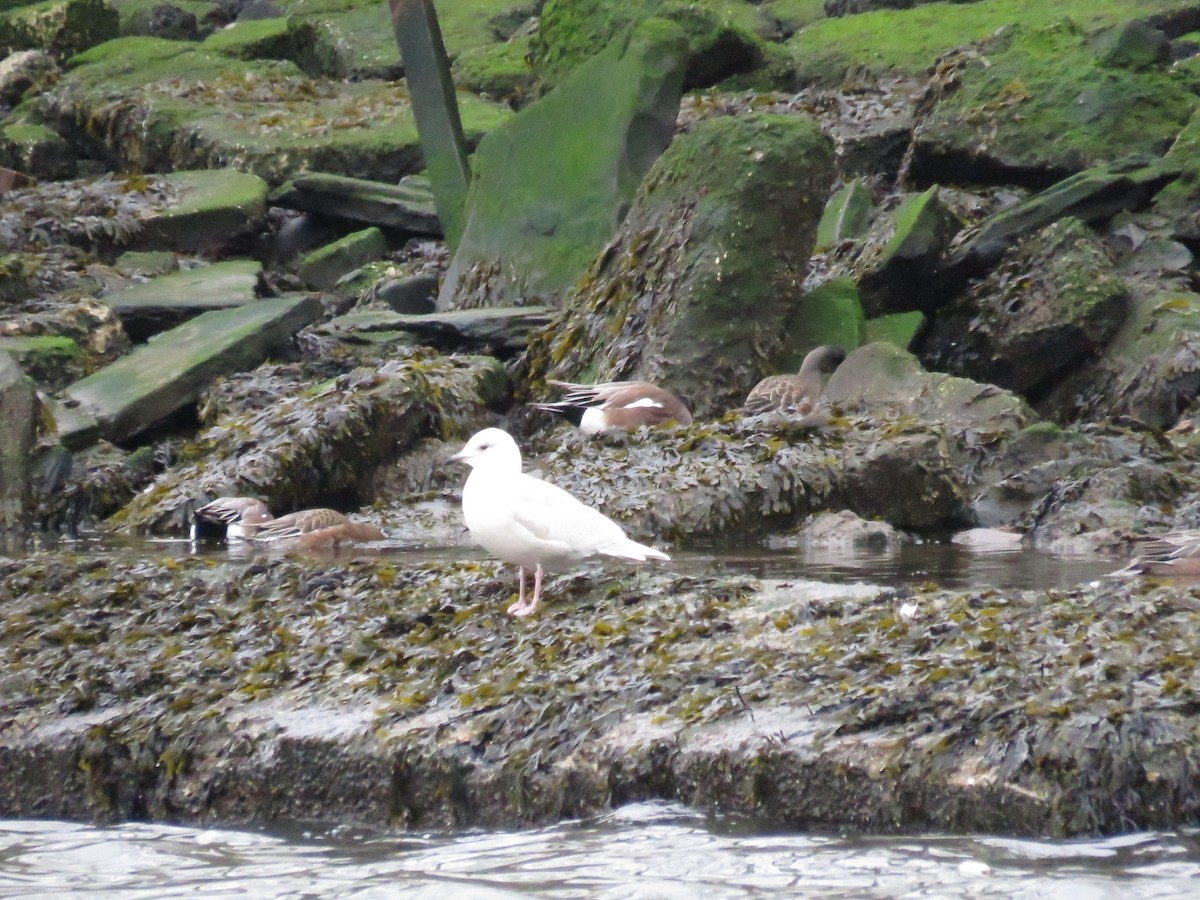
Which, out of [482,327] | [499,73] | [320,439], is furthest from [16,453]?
[499,73]

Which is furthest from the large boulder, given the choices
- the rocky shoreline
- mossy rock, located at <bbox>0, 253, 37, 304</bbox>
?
mossy rock, located at <bbox>0, 253, 37, 304</bbox>

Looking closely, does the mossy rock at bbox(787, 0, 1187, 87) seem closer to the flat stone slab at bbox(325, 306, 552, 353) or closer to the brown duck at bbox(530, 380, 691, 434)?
the flat stone slab at bbox(325, 306, 552, 353)

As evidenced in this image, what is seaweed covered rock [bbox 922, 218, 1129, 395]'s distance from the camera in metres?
10.9

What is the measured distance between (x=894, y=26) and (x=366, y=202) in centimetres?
767

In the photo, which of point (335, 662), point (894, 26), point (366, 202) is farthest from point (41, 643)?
point (894, 26)

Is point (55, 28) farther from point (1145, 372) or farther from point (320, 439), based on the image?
point (1145, 372)

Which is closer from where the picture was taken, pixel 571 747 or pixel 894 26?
pixel 571 747

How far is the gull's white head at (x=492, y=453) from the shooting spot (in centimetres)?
561

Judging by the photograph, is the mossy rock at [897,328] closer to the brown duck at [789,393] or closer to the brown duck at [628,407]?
the brown duck at [789,393]

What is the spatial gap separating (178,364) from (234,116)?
9095 mm

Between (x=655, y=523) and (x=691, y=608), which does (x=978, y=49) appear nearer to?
(x=655, y=523)

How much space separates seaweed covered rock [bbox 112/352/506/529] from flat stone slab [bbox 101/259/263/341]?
3.01m

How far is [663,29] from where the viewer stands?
13070 millimetres

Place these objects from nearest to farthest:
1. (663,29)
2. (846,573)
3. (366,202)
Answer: (846,573)
(663,29)
(366,202)
